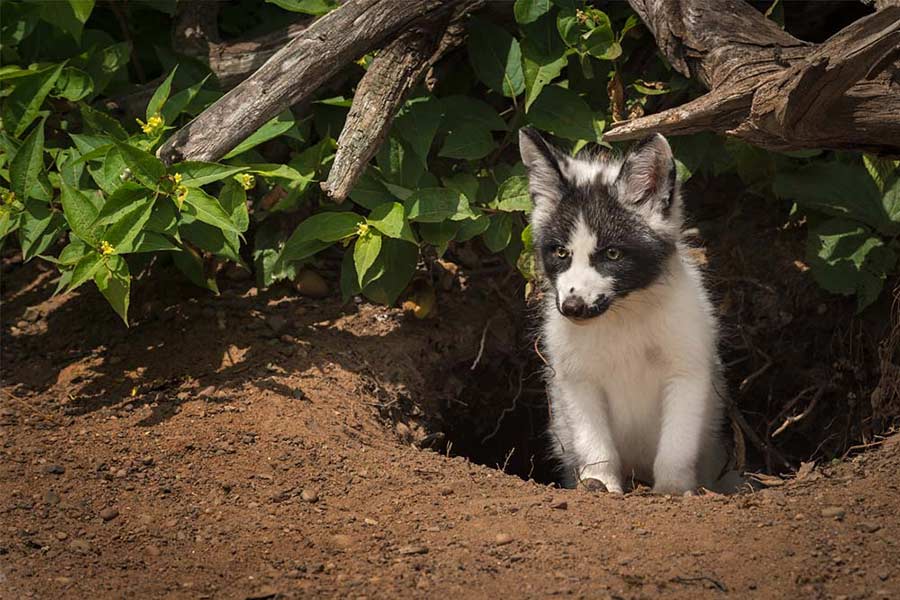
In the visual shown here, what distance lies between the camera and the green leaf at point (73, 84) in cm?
485

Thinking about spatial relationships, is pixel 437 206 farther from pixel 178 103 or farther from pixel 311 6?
pixel 178 103

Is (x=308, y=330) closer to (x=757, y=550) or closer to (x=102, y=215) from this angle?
(x=102, y=215)

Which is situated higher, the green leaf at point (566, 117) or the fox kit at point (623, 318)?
the green leaf at point (566, 117)

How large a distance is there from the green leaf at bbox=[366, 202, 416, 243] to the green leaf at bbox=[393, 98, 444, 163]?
26cm

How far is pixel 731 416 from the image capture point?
213 inches

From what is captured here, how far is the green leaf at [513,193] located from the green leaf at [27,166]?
81.0 inches

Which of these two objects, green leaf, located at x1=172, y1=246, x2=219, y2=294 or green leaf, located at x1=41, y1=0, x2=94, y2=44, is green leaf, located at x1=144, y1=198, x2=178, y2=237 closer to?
green leaf, located at x1=172, y1=246, x2=219, y2=294

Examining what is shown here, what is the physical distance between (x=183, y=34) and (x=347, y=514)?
2.62m

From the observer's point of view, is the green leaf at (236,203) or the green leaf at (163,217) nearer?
the green leaf at (163,217)

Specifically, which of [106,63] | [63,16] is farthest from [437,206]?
[63,16]

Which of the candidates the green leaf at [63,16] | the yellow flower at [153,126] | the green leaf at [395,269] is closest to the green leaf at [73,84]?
the green leaf at [63,16]

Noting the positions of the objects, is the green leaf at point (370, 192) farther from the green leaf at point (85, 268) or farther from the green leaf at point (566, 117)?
the green leaf at point (85, 268)

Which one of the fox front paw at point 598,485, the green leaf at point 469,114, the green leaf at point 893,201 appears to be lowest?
the fox front paw at point 598,485

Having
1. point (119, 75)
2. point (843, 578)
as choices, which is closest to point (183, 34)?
point (119, 75)
